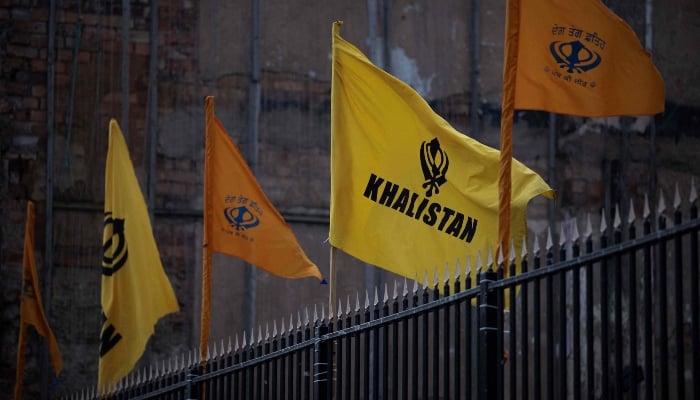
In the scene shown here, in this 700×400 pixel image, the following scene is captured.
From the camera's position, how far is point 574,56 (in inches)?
284

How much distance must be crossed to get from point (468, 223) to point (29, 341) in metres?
8.01

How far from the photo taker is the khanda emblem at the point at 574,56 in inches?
281

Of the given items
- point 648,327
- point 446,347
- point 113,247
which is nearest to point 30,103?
point 113,247

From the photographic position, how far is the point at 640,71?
7059 millimetres

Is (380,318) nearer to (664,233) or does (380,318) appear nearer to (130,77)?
(664,233)

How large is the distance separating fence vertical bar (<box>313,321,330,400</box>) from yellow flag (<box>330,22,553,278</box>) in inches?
48.1

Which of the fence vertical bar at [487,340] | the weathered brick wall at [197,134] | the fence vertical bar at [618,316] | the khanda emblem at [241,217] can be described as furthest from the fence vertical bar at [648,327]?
the weathered brick wall at [197,134]

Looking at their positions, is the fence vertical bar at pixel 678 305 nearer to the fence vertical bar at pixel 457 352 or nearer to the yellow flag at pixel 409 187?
Result: the fence vertical bar at pixel 457 352

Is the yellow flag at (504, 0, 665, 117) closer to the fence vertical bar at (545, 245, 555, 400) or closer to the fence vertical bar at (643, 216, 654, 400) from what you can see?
the fence vertical bar at (545, 245, 555, 400)

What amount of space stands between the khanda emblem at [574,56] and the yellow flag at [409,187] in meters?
1.67

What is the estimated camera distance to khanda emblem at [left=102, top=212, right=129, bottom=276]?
12.0 metres

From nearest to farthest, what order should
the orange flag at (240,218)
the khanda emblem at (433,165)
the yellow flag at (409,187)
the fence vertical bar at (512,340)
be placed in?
1. the fence vertical bar at (512,340)
2. the yellow flag at (409,187)
3. the khanda emblem at (433,165)
4. the orange flag at (240,218)

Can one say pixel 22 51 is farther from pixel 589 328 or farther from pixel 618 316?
pixel 618 316

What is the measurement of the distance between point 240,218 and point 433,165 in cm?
255
